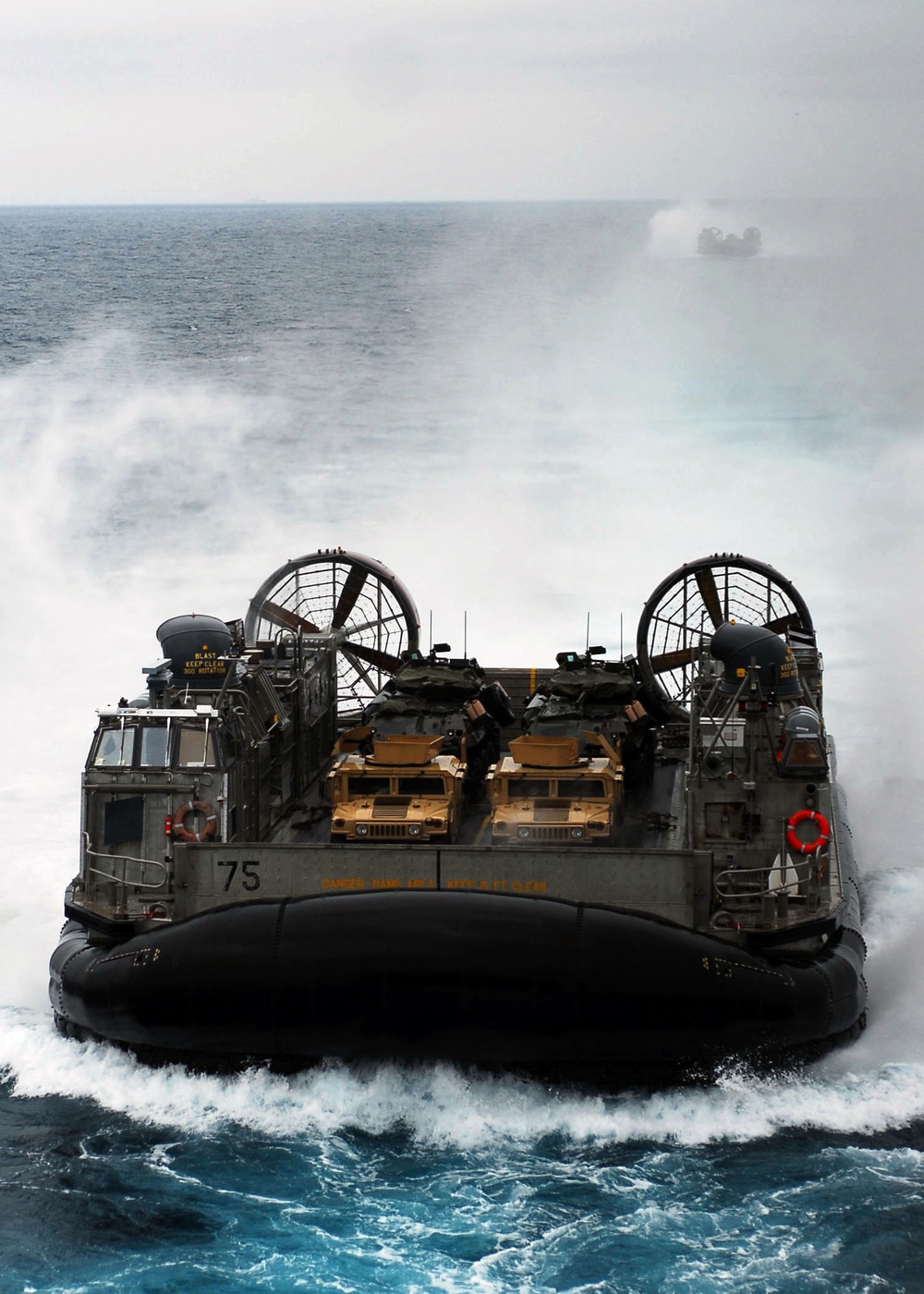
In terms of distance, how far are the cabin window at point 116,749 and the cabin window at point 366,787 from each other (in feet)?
5.11

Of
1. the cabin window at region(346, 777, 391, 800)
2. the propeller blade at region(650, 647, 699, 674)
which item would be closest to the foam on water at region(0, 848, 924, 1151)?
the cabin window at region(346, 777, 391, 800)

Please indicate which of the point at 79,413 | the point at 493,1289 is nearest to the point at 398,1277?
the point at 493,1289

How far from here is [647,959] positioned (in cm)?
1041

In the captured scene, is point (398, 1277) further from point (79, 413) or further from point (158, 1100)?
point (79, 413)

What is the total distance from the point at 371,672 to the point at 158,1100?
6.52 m

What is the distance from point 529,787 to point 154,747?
2576mm

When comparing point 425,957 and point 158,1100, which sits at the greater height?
point 425,957

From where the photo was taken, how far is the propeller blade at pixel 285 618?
16.2 m

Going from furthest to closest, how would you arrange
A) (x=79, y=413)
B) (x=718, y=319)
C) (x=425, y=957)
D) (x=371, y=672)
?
(x=718, y=319)
(x=79, y=413)
(x=371, y=672)
(x=425, y=957)

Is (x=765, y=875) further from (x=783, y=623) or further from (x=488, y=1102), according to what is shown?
(x=783, y=623)

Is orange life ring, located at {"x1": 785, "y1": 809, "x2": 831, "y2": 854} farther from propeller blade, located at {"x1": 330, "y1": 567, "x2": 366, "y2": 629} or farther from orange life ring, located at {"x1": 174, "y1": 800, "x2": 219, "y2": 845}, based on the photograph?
propeller blade, located at {"x1": 330, "y1": 567, "x2": 366, "y2": 629}

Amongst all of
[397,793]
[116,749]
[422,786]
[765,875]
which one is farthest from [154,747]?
[765,875]

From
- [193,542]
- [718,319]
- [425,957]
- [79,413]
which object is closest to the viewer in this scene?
[425,957]

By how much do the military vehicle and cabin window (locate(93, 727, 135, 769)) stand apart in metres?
0.02
